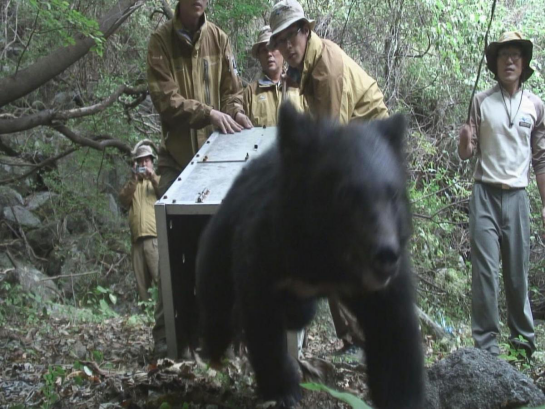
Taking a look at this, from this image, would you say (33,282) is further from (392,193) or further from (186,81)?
(392,193)

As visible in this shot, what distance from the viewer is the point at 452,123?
1095cm

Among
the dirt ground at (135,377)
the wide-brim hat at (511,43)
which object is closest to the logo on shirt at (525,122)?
the wide-brim hat at (511,43)

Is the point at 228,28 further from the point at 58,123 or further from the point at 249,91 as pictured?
the point at 249,91

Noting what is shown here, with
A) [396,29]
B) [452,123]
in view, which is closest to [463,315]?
[452,123]

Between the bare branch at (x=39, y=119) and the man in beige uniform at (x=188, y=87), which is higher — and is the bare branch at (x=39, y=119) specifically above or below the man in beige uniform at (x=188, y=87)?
below

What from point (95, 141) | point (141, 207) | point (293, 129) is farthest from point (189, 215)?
point (95, 141)

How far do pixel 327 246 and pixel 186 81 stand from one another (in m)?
3.01

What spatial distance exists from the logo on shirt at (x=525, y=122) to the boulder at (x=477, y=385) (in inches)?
110

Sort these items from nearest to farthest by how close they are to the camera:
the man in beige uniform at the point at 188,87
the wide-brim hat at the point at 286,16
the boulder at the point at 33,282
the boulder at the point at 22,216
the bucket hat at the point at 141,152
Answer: the wide-brim hat at the point at 286,16, the man in beige uniform at the point at 188,87, the bucket hat at the point at 141,152, the boulder at the point at 33,282, the boulder at the point at 22,216

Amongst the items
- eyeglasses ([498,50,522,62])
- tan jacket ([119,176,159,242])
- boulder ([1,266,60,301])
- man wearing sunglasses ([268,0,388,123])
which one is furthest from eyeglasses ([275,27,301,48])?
boulder ([1,266,60,301])

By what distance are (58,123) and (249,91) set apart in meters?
3.47

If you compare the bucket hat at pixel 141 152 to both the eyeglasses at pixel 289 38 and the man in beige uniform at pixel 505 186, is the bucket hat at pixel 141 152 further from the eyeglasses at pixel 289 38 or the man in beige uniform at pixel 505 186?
the man in beige uniform at pixel 505 186

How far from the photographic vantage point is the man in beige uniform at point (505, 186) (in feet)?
18.7

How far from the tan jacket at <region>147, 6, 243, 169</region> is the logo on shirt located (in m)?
2.60
